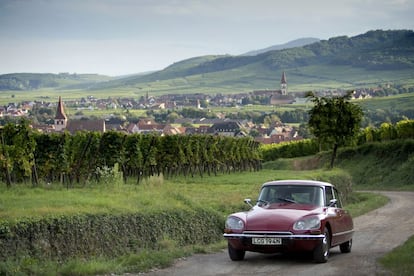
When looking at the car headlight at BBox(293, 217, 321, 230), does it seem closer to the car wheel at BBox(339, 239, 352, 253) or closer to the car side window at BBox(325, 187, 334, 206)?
the car side window at BBox(325, 187, 334, 206)

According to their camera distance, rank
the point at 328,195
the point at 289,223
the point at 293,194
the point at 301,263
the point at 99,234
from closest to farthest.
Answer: the point at 289,223 → the point at 301,263 → the point at 99,234 → the point at 293,194 → the point at 328,195

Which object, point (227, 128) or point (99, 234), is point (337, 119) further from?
point (227, 128)

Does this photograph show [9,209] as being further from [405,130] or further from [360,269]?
[405,130]

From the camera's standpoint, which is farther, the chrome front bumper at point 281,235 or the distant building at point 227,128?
the distant building at point 227,128

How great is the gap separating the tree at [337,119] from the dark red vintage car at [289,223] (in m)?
42.5

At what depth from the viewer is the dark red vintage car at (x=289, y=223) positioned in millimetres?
15312

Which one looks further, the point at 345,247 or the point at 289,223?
the point at 345,247

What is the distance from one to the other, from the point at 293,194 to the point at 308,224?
71.7 inches

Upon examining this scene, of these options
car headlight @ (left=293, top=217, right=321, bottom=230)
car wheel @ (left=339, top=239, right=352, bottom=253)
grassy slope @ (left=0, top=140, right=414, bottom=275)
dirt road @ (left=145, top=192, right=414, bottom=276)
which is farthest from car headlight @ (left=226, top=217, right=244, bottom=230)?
car wheel @ (left=339, top=239, right=352, bottom=253)

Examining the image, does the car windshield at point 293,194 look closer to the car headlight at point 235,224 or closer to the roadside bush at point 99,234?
the car headlight at point 235,224

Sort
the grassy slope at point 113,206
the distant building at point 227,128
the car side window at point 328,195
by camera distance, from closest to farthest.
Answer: the grassy slope at point 113,206
the car side window at point 328,195
the distant building at point 227,128

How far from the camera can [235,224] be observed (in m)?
16.0

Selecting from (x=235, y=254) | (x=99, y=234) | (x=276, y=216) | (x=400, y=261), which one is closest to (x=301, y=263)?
(x=276, y=216)

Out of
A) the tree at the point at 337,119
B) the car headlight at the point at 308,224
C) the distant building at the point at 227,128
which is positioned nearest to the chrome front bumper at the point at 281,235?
the car headlight at the point at 308,224
